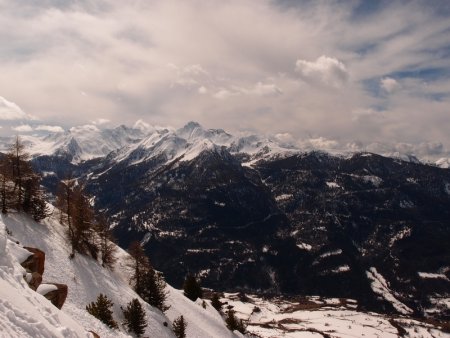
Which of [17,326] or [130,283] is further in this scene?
[130,283]

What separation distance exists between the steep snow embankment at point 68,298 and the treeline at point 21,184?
232cm

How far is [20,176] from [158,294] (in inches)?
1170

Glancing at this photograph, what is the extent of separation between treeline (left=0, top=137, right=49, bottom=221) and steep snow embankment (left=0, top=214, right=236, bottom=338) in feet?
7.62

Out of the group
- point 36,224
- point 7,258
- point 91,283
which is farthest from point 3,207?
point 7,258

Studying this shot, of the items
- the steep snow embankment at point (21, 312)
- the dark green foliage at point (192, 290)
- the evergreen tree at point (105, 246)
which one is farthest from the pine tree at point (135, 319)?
the dark green foliage at point (192, 290)

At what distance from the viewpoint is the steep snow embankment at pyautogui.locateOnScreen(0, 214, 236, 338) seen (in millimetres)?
22359

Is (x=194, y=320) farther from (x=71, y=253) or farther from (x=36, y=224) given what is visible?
(x=36, y=224)

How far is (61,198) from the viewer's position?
67.8 meters

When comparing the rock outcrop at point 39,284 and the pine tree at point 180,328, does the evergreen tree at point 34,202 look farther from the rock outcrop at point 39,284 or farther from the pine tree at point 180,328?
the pine tree at point 180,328

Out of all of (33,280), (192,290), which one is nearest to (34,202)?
(33,280)

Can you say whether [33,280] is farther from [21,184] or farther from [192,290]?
[192,290]

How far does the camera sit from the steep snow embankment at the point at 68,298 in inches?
880

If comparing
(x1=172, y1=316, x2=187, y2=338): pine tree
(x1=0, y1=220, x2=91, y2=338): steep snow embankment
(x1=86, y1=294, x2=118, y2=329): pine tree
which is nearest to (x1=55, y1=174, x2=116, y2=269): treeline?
(x1=172, y1=316, x2=187, y2=338): pine tree

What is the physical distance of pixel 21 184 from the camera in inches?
2502
